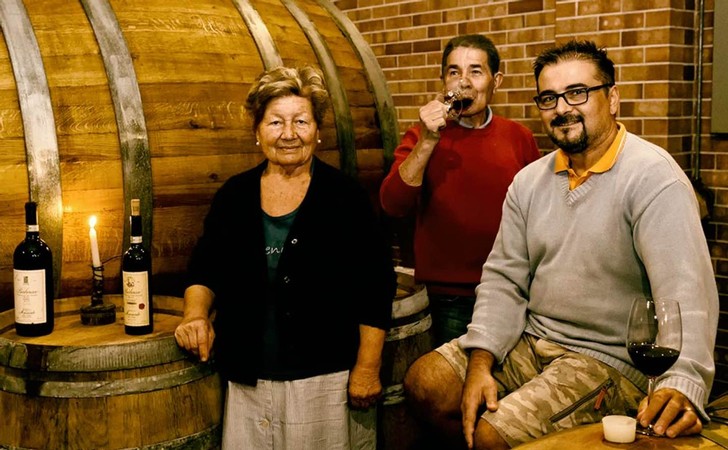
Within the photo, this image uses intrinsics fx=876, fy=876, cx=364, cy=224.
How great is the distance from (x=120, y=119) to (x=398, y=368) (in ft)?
3.87

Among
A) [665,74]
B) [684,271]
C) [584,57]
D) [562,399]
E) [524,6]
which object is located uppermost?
[524,6]

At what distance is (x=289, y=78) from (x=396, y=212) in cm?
73

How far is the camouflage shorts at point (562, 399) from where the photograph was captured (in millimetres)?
2252

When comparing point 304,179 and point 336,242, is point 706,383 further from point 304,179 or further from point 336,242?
point 304,179

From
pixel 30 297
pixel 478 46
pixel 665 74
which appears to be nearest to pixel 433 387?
pixel 30 297

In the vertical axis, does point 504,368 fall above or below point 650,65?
below

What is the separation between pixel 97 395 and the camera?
231 cm

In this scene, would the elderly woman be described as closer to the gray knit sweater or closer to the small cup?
the gray knit sweater

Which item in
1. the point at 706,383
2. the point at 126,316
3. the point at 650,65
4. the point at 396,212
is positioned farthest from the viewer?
the point at 650,65

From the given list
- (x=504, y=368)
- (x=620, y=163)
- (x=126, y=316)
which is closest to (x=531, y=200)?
(x=620, y=163)

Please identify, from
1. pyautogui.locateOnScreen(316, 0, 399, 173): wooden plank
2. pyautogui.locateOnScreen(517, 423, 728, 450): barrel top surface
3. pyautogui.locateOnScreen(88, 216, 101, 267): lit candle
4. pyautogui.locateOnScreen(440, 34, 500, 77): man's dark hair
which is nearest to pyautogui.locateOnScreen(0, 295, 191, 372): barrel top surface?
pyautogui.locateOnScreen(88, 216, 101, 267): lit candle

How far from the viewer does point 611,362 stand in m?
2.37

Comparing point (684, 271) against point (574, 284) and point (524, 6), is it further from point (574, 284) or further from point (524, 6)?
point (524, 6)

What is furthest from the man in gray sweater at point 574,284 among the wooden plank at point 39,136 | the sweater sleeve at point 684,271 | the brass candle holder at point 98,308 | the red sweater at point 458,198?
the wooden plank at point 39,136
